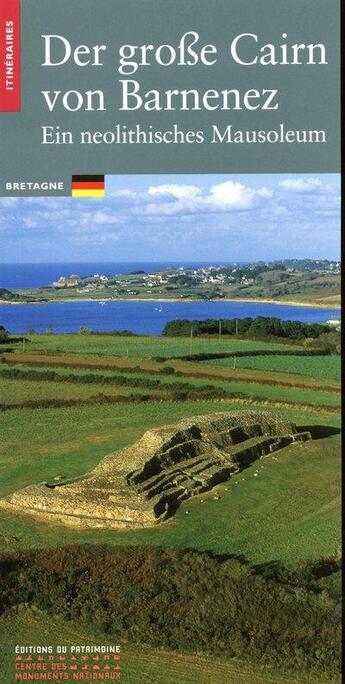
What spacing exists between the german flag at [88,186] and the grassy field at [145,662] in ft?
25.1

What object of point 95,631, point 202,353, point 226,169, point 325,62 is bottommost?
point 95,631

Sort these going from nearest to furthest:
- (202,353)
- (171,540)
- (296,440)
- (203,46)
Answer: (203,46) → (171,540) → (296,440) → (202,353)

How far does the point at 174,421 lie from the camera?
24875 mm

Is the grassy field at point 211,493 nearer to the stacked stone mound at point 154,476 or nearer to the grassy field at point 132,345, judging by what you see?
the stacked stone mound at point 154,476

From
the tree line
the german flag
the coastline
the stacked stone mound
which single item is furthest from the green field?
the german flag

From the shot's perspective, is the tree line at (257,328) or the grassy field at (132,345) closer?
the tree line at (257,328)

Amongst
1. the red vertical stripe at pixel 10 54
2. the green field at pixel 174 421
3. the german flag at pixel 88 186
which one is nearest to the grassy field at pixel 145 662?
the green field at pixel 174 421

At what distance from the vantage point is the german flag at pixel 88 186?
15000 mm

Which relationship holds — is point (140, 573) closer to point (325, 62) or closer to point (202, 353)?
point (325, 62)

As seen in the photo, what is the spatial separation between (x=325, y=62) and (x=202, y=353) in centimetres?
1584

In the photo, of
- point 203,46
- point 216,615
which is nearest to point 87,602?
point 216,615

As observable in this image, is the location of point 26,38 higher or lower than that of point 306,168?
higher

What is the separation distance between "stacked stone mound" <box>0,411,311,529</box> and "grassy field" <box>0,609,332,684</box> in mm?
3254

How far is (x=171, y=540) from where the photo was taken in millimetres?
17094
